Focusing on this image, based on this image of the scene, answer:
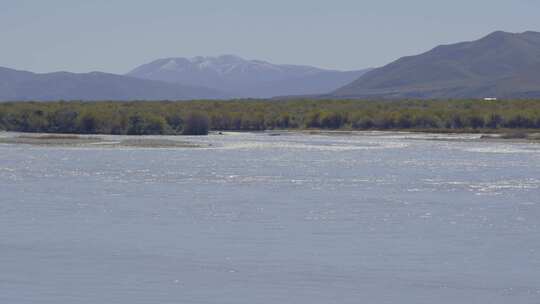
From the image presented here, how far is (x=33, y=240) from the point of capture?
23.3 meters

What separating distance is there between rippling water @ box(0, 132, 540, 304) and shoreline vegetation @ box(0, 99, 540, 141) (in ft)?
99.8

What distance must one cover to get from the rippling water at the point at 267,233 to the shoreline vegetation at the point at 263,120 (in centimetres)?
3041

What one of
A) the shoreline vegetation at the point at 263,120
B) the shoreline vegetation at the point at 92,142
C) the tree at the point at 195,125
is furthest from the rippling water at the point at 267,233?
the tree at the point at 195,125

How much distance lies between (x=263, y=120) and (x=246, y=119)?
49.6 inches

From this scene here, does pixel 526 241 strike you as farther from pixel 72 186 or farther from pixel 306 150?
pixel 306 150

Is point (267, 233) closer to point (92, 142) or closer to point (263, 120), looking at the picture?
point (92, 142)

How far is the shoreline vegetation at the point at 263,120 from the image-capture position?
2953 inches

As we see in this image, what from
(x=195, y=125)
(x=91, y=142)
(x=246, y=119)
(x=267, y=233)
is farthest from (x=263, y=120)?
(x=267, y=233)

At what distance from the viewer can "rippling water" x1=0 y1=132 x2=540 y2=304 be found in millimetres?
18938

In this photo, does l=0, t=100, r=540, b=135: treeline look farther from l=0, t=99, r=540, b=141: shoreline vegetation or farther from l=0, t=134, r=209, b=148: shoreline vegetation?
l=0, t=134, r=209, b=148: shoreline vegetation

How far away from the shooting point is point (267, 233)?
80.1 ft

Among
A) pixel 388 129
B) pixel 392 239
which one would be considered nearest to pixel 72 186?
pixel 392 239

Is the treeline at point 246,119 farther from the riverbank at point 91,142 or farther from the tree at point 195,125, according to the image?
the riverbank at point 91,142

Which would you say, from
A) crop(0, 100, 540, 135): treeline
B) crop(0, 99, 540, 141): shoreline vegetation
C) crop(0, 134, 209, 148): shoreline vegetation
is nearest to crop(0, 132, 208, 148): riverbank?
crop(0, 134, 209, 148): shoreline vegetation
